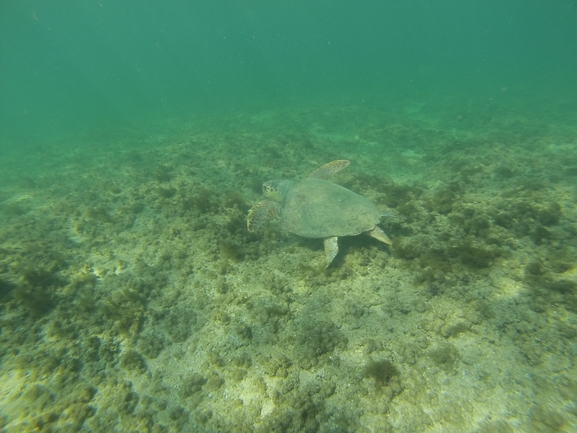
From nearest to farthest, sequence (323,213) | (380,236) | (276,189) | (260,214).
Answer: (380,236), (323,213), (260,214), (276,189)

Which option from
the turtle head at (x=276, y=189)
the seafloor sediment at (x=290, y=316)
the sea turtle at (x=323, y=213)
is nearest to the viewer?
the seafloor sediment at (x=290, y=316)

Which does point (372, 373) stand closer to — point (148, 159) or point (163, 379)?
point (163, 379)

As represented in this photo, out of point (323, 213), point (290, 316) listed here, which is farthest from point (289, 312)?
point (323, 213)

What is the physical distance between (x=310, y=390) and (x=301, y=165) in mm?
8564

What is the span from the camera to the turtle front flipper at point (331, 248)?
4.70 meters

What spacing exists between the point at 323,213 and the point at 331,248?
0.72 m

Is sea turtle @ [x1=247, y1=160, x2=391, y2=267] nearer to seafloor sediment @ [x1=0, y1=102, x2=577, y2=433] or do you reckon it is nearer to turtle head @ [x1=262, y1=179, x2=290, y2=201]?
turtle head @ [x1=262, y1=179, x2=290, y2=201]

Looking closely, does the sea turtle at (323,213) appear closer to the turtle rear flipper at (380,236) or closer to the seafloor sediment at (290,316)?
the turtle rear flipper at (380,236)

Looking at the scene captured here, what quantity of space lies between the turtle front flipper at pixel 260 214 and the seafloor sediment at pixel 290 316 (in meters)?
0.33

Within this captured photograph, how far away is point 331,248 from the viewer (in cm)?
480

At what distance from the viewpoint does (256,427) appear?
2971 millimetres

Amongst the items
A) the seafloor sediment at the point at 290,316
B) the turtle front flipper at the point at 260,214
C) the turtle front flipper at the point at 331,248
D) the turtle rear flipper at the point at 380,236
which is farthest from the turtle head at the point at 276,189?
the turtle rear flipper at the point at 380,236

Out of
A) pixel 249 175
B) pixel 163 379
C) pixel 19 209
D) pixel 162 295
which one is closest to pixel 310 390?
pixel 163 379

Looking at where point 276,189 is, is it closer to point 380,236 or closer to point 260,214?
point 260,214
